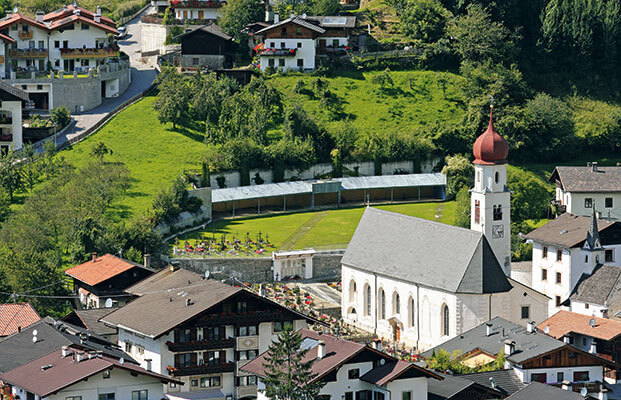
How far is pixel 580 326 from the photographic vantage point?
97.4 m

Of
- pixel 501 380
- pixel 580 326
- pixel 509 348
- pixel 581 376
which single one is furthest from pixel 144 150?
pixel 501 380

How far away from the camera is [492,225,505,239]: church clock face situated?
10706cm

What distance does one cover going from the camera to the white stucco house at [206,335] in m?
85.6

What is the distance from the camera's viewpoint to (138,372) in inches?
3044

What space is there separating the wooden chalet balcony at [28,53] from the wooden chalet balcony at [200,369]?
200ft

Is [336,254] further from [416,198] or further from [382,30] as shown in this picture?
[382,30]

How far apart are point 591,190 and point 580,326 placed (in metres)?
29.2

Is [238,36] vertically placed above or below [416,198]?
above

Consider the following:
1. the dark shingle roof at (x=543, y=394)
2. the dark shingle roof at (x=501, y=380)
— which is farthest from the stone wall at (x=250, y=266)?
the dark shingle roof at (x=543, y=394)

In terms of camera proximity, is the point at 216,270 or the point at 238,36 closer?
the point at 216,270

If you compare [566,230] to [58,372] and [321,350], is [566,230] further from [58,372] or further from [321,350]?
[58,372]

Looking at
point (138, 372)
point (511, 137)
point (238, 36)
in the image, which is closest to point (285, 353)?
point (138, 372)

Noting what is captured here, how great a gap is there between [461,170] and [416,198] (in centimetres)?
415

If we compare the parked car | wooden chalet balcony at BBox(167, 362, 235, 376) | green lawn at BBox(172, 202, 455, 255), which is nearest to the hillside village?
wooden chalet balcony at BBox(167, 362, 235, 376)
